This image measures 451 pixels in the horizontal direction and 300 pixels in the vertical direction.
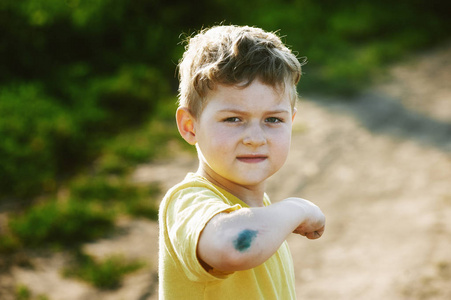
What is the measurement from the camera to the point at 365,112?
21.6 ft

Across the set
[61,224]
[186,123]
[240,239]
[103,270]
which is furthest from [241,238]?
[61,224]

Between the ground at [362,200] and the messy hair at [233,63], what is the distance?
84.0 inches

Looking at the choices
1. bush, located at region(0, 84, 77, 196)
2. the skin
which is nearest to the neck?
the skin

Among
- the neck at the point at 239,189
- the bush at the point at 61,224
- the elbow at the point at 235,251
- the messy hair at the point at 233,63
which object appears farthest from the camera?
the bush at the point at 61,224

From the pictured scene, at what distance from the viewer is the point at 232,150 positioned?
1.38 meters

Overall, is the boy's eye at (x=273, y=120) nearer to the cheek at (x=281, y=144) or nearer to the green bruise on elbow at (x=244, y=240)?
the cheek at (x=281, y=144)

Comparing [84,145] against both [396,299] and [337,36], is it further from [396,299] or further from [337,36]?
[337,36]

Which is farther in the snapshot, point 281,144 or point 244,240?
point 281,144

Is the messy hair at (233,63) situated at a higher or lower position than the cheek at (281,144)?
higher

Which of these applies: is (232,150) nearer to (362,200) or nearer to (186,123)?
(186,123)

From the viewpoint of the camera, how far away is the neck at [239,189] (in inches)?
58.4

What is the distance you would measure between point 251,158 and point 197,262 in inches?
14.2

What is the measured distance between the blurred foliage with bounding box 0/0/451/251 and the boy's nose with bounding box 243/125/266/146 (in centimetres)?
285

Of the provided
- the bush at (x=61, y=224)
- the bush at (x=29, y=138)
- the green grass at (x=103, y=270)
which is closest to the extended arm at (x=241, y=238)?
the green grass at (x=103, y=270)
